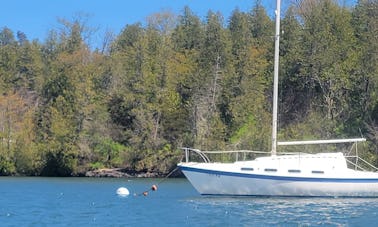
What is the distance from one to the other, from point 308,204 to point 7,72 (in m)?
80.3

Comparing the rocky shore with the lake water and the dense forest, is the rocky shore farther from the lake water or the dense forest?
the lake water

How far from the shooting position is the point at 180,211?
35312 millimetres

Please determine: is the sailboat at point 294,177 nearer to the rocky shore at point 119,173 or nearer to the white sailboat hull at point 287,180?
the white sailboat hull at point 287,180

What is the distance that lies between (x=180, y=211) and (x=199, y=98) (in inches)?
2023

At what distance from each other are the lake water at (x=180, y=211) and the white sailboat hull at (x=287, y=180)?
478mm

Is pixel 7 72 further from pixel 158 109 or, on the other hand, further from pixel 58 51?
pixel 158 109

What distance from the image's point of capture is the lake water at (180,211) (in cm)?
3102

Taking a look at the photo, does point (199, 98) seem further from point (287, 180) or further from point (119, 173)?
point (287, 180)

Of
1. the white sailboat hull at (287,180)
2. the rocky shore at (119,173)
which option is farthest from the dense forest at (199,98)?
the white sailboat hull at (287,180)

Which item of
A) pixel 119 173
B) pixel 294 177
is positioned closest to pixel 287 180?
pixel 294 177

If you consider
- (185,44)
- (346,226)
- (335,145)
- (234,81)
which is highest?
(185,44)

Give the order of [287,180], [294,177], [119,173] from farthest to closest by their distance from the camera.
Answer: [119,173] → [287,180] → [294,177]

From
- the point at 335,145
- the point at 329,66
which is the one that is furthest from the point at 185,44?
the point at 335,145

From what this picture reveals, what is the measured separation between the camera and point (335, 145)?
70750mm
